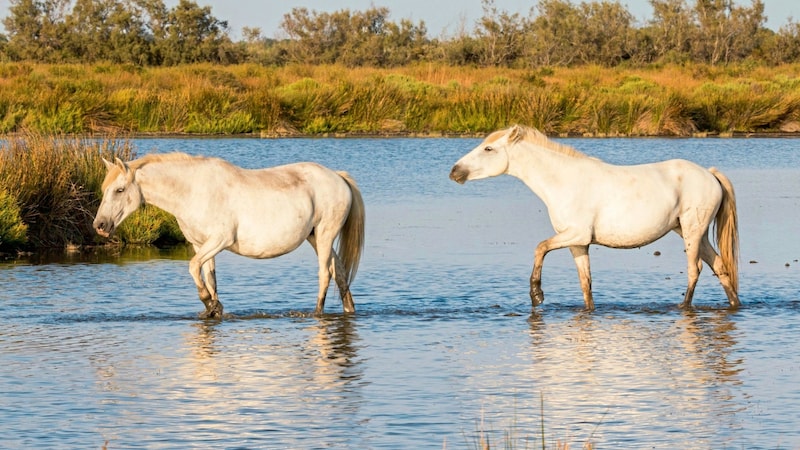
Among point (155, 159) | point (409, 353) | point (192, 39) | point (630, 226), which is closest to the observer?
point (409, 353)

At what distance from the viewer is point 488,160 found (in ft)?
35.9

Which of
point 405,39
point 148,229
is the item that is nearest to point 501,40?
point 405,39

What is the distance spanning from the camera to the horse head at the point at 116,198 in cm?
998

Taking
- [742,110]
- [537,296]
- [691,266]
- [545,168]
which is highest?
→ [742,110]

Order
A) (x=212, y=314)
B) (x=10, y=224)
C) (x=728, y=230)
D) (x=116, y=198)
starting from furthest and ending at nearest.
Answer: (x=10, y=224) → (x=728, y=230) → (x=212, y=314) → (x=116, y=198)

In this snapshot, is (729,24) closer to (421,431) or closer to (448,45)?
(448,45)

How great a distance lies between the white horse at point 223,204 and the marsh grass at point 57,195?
462 centimetres

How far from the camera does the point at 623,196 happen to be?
10.8 meters

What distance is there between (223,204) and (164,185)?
18.6 inches

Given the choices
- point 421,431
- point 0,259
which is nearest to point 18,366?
point 421,431

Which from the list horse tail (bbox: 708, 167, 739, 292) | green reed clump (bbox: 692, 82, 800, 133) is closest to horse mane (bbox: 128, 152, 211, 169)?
horse tail (bbox: 708, 167, 739, 292)

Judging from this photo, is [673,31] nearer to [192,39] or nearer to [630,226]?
[192,39]

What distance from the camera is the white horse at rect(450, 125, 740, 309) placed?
10.8 metres

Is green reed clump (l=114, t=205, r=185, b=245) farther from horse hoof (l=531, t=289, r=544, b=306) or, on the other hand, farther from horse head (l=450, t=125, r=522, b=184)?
horse hoof (l=531, t=289, r=544, b=306)
